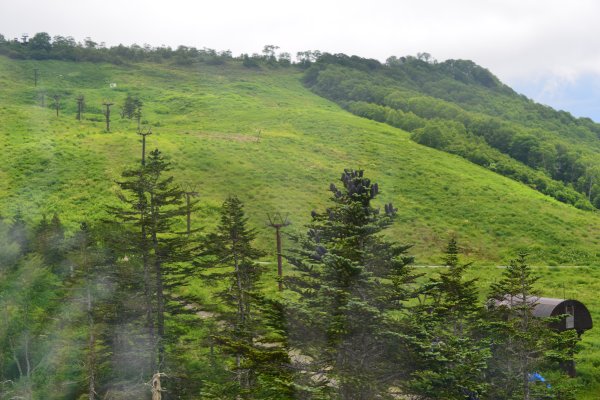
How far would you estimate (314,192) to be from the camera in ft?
233

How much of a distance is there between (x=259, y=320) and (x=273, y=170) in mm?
54863

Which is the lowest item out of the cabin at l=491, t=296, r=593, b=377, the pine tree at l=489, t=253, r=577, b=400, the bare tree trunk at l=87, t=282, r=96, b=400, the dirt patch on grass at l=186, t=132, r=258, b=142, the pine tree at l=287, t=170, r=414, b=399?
the bare tree trunk at l=87, t=282, r=96, b=400

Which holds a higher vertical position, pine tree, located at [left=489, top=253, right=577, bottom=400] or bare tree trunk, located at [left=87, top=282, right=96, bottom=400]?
pine tree, located at [left=489, top=253, right=577, bottom=400]

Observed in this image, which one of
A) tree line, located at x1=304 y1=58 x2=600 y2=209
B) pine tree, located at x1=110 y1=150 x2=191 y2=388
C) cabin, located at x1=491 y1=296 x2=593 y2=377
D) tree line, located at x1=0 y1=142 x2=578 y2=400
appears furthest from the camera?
tree line, located at x1=304 y1=58 x2=600 y2=209

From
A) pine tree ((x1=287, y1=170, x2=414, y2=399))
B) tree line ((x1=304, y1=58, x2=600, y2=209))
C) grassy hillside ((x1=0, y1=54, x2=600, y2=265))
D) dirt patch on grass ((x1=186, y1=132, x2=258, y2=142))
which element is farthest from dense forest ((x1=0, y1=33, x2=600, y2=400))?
tree line ((x1=304, y1=58, x2=600, y2=209))

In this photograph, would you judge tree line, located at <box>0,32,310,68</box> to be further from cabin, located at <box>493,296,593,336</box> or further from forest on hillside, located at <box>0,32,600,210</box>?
cabin, located at <box>493,296,593,336</box>

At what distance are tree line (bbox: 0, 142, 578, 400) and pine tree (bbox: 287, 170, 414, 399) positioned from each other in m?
0.04

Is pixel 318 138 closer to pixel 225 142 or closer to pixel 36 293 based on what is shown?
pixel 225 142

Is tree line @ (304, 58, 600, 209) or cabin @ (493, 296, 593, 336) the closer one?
cabin @ (493, 296, 593, 336)

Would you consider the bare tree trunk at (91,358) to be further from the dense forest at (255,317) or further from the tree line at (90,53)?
the tree line at (90,53)

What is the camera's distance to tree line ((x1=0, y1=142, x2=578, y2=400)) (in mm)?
14859

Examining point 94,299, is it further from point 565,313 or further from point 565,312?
point 565,312

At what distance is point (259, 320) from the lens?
2294cm

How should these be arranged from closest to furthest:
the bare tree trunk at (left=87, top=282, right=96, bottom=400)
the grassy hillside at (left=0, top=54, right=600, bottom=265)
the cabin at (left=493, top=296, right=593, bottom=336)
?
the bare tree trunk at (left=87, top=282, right=96, bottom=400)
the cabin at (left=493, top=296, right=593, bottom=336)
the grassy hillside at (left=0, top=54, right=600, bottom=265)
